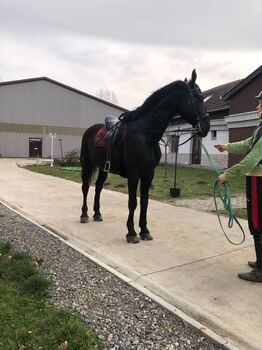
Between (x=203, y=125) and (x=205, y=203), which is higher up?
(x=203, y=125)

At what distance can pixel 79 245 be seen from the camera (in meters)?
5.37

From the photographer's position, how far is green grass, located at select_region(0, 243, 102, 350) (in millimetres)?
2727

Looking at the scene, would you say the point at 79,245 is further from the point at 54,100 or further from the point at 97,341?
the point at 54,100

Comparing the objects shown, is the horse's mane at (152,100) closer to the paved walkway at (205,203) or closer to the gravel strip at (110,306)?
the gravel strip at (110,306)

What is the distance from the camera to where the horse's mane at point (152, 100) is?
207 inches

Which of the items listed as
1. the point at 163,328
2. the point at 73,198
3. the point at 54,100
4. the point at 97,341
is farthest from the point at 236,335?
the point at 54,100

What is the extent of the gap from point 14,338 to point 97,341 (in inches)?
24.4

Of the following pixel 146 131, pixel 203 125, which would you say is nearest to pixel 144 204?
pixel 146 131

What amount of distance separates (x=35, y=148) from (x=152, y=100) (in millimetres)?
40352

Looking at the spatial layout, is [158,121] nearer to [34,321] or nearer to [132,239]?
[132,239]

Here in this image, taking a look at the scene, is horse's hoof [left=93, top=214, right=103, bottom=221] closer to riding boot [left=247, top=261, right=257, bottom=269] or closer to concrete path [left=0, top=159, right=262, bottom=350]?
concrete path [left=0, top=159, right=262, bottom=350]

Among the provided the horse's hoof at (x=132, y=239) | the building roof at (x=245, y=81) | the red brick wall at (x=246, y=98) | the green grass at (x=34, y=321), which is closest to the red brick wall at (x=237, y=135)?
the red brick wall at (x=246, y=98)

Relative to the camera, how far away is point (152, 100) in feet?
18.0

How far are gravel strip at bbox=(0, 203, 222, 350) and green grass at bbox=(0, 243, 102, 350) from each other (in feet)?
0.45
